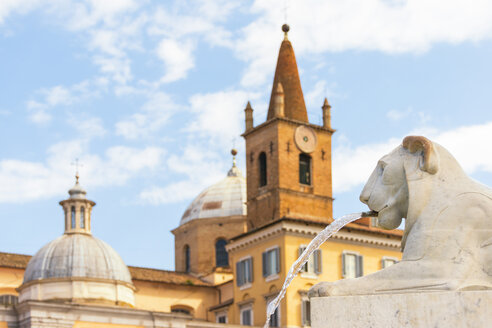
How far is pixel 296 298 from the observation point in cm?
5884

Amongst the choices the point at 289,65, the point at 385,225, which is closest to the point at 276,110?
the point at 289,65

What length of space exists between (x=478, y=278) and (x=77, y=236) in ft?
169

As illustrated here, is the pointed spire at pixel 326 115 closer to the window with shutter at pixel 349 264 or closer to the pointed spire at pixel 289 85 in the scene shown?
the pointed spire at pixel 289 85

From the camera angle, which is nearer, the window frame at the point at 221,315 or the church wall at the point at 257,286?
the church wall at the point at 257,286

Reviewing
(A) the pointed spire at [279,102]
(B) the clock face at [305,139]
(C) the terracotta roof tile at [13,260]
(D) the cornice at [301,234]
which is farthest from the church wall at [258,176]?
(C) the terracotta roof tile at [13,260]

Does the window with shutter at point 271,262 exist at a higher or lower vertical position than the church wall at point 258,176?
lower

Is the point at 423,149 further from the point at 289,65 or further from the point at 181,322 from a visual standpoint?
the point at 289,65

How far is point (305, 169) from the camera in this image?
64625 mm

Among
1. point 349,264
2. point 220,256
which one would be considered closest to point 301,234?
point 349,264

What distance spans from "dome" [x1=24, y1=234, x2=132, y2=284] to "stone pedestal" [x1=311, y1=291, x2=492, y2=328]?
48.3m

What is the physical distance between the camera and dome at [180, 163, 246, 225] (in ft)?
257

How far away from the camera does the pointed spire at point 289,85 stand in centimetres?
6500

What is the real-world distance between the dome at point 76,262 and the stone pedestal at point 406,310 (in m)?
48.3

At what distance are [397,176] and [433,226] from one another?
1.83ft
